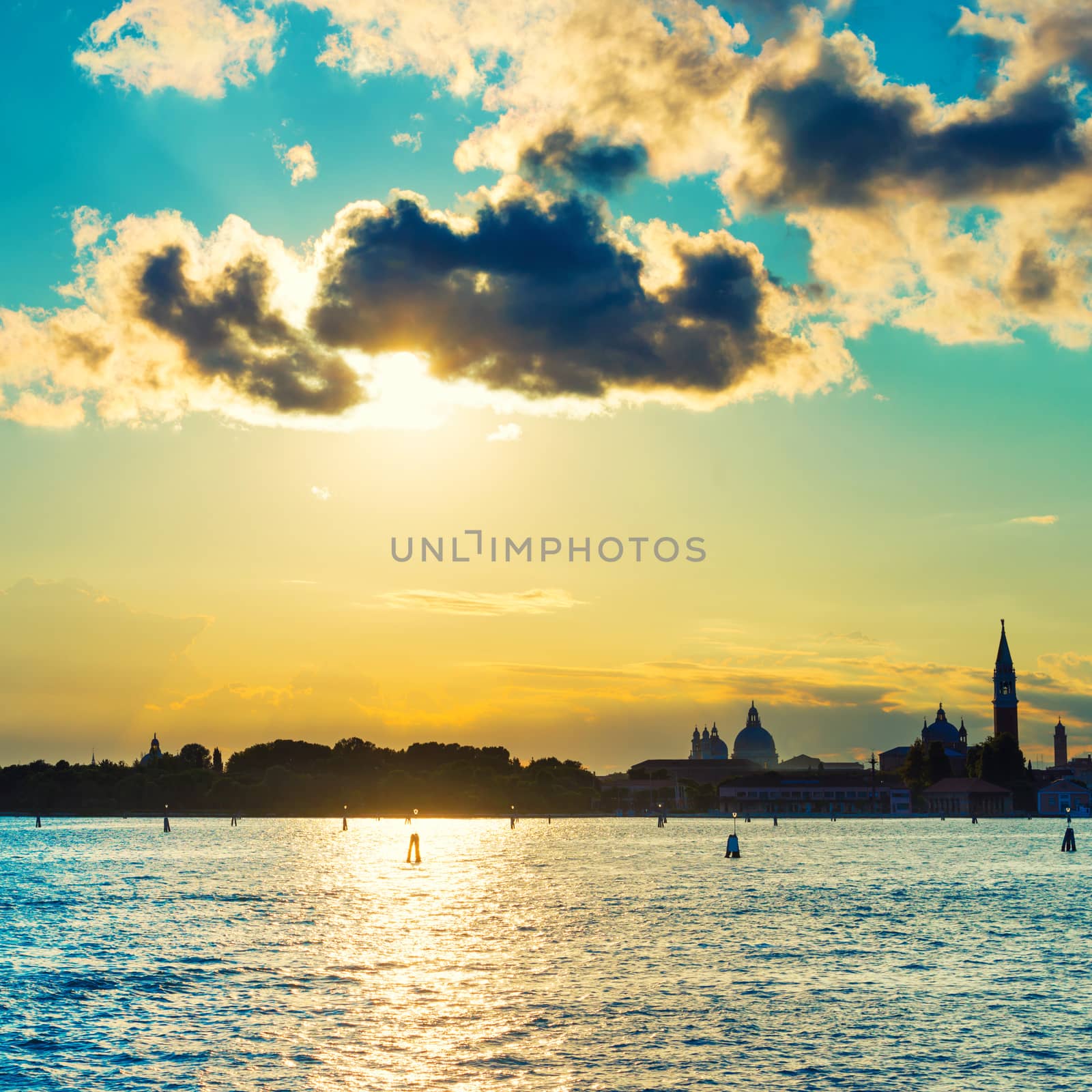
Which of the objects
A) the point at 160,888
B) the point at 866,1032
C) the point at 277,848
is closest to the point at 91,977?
the point at 866,1032

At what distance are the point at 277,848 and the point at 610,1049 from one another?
433 ft

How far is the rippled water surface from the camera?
1332 inches

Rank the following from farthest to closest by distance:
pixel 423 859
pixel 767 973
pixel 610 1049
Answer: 1. pixel 423 859
2. pixel 767 973
3. pixel 610 1049

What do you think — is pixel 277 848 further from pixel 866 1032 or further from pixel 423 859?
pixel 866 1032

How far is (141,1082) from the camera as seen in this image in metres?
32.8

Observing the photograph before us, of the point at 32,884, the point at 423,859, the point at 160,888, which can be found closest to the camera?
the point at 160,888

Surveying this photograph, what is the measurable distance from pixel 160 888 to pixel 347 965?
47252 millimetres

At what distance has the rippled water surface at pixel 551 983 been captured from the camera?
33844mm

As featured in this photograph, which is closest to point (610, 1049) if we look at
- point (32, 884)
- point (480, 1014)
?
point (480, 1014)

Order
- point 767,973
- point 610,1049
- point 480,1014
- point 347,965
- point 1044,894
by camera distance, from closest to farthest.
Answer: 1. point 610,1049
2. point 480,1014
3. point 767,973
4. point 347,965
5. point 1044,894

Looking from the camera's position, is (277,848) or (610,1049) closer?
(610,1049)

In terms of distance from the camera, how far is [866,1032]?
125 ft

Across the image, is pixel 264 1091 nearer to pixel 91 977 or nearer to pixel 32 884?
pixel 91 977

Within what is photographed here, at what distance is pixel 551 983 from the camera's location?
4716cm
